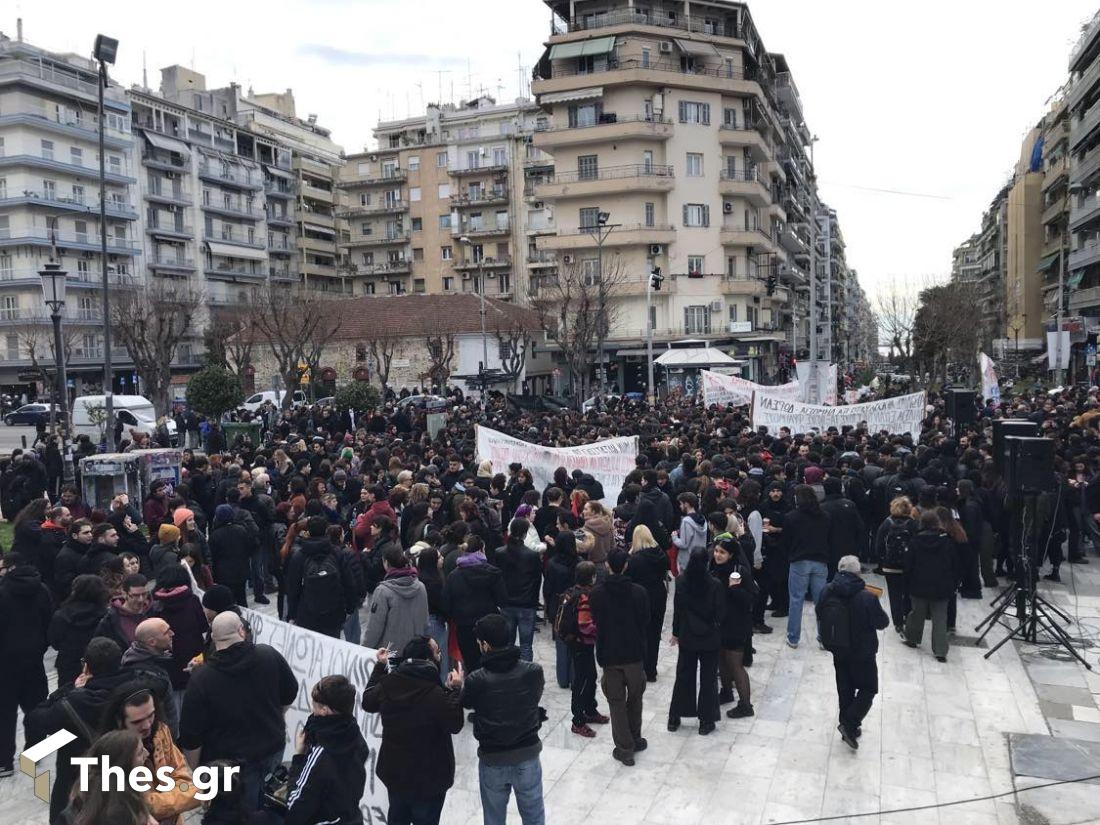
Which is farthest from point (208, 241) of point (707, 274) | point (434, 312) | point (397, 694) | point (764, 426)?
point (397, 694)

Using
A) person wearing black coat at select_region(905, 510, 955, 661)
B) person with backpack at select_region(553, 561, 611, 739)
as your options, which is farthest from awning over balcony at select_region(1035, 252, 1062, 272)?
person with backpack at select_region(553, 561, 611, 739)

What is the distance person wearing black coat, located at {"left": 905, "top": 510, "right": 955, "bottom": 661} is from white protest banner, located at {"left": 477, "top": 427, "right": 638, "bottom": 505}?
5755 mm

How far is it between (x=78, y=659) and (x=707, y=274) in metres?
49.1

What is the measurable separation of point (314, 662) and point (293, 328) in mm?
43726

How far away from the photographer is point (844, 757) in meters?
7.34

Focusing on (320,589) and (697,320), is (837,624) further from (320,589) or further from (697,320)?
(697,320)

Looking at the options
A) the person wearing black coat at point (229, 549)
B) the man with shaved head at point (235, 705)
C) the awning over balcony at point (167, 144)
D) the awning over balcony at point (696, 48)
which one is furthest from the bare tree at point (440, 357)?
the man with shaved head at point (235, 705)

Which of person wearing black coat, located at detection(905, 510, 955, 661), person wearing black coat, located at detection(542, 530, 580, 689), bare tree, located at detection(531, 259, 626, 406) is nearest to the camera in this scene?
person wearing black coat, located at detection(542, 530, 580, 689)

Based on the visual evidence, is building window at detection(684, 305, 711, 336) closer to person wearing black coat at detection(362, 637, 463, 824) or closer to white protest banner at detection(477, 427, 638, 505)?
white protest banner at detection(477, 427, 638, 505)

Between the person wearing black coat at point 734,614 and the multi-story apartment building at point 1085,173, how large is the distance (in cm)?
5141

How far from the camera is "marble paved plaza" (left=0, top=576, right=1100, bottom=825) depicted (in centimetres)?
655

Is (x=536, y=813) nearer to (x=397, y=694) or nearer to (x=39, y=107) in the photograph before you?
(x=397, y=694)

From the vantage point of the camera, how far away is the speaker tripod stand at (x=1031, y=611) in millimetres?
9469

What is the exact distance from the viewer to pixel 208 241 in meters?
70.8
